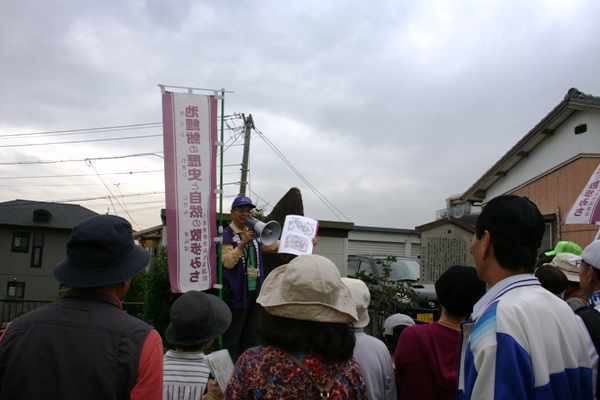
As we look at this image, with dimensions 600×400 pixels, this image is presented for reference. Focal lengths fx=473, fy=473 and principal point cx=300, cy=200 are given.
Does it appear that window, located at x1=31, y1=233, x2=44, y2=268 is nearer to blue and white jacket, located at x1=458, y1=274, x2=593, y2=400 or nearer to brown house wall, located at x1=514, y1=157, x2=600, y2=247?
brown house wall, located at x1=514, y1=157, x2=600, y2=247

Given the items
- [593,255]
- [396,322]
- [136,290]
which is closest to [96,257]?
[396,322]

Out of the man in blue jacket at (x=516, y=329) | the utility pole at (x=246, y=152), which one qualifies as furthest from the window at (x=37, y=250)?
the man in blue jacket at (x=516, y=329)

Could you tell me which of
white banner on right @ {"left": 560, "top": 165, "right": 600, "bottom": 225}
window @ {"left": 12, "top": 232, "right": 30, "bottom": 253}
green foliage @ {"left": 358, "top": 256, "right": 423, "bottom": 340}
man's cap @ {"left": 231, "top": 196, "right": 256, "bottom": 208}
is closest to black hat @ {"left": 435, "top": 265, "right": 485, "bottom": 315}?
man's cap @ {"left": 231, "top": 196, "right": 256, "bottom": 208}

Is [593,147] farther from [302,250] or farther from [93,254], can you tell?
[93,254]

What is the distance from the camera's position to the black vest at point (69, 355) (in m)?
1.72

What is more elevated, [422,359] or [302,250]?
[302,250]

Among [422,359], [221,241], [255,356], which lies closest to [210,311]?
[255,356]

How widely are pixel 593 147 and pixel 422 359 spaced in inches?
484

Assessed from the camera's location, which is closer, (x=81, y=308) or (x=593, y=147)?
(x=81, y=308)

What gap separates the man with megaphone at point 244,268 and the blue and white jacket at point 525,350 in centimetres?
358

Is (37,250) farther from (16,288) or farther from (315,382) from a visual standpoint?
(315,382)

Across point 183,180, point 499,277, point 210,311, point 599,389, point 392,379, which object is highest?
point 183,180

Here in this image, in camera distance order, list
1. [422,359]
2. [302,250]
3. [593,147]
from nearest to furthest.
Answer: [422,359]
[302,250]
[593,147]

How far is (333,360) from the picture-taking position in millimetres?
1879
